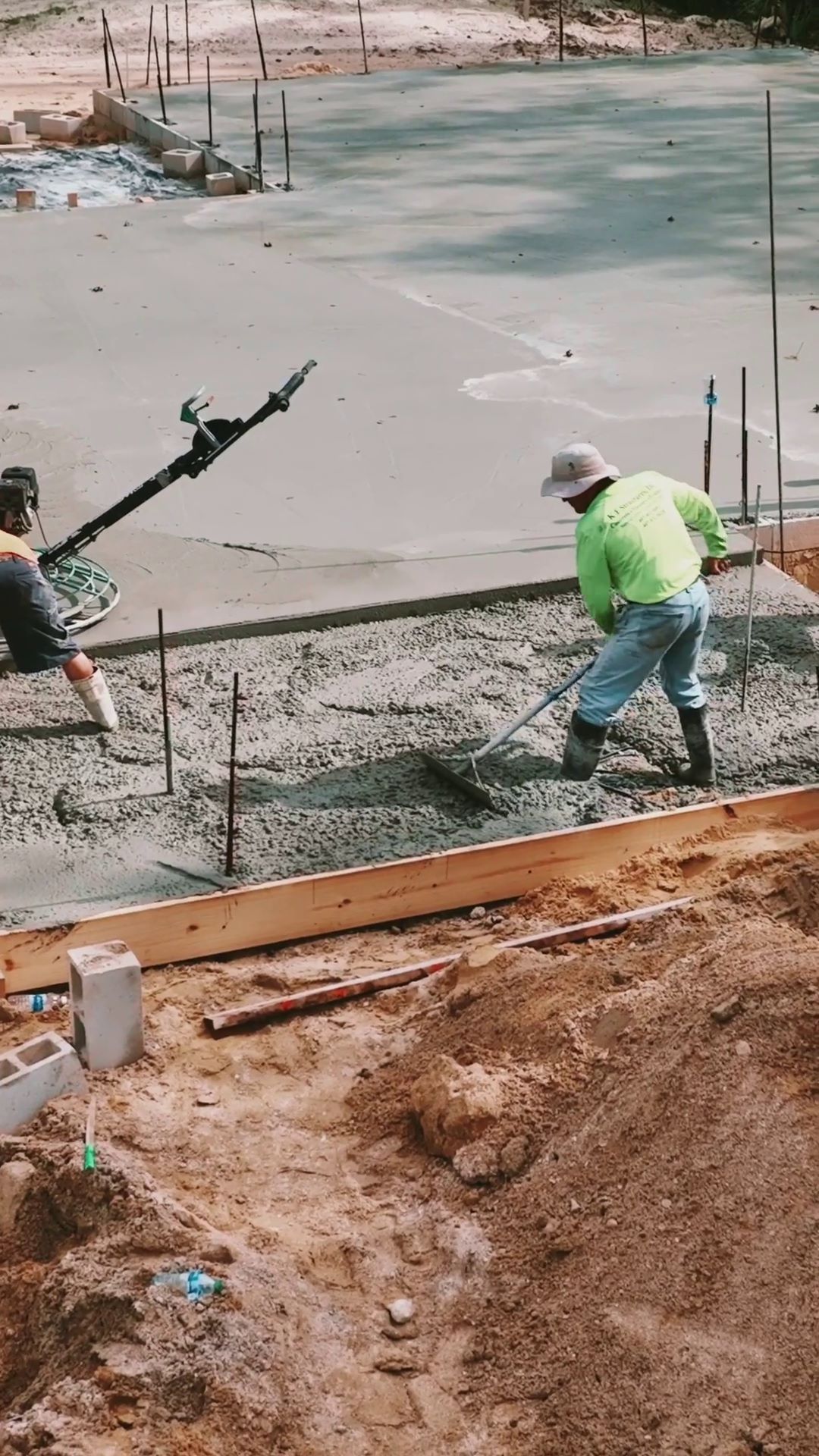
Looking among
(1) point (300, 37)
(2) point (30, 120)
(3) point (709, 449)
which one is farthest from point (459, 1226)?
(1) point (300, 37)

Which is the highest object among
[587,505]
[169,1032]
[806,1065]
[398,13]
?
[398,13]

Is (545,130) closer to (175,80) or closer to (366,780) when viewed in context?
(175,80)

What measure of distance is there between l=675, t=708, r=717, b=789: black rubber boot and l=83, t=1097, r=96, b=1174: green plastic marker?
2.46 m

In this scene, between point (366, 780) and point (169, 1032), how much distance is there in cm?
137

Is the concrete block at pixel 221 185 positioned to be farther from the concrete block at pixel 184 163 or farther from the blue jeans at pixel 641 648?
the blue jeans at pixel 641 648

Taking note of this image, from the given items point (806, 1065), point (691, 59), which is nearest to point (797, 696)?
point (806, 1065)

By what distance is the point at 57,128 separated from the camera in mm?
15742

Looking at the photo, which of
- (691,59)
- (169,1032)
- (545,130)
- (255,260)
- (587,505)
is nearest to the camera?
(169,1032)

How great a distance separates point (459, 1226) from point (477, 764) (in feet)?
7.15

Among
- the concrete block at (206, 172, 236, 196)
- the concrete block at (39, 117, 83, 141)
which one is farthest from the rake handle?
the concrete block at (39, 117, 83, 141)

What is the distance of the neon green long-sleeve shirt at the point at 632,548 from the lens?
5.18m

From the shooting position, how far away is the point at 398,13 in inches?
→ 822

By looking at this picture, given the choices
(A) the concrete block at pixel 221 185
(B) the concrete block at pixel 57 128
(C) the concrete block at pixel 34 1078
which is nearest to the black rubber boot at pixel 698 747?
(C) the concrete block at pixel 34 1078

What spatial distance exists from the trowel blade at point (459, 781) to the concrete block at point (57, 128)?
477 inches
